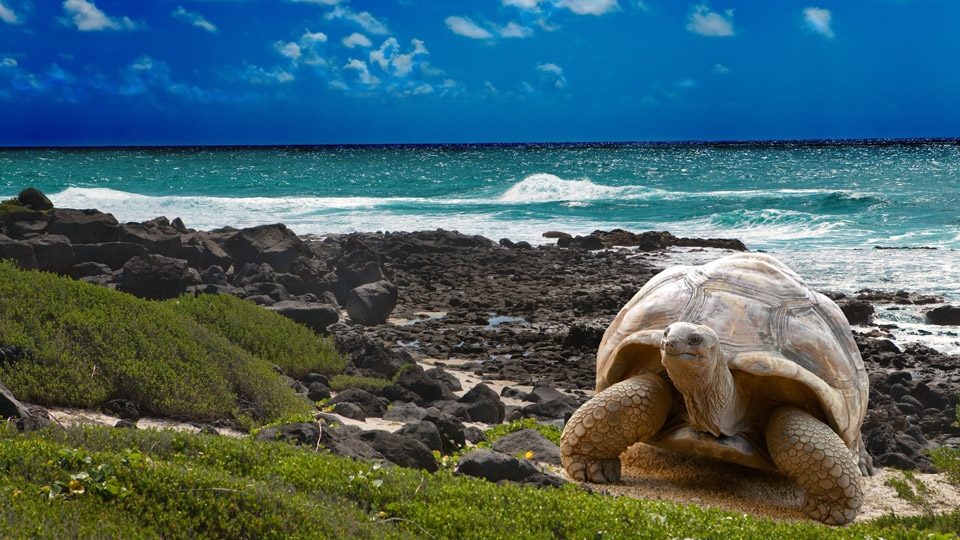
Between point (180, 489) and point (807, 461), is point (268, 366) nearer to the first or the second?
point (180, 489)

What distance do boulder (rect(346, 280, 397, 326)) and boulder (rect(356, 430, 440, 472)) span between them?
800 centimetres

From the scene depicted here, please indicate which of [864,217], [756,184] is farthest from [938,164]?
[864,217]

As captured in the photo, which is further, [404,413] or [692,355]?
[404,413]

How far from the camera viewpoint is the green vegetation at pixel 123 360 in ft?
23.2

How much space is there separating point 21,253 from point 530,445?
482 inches

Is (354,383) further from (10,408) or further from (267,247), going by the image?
(267,247)

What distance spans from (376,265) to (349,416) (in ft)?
30.3

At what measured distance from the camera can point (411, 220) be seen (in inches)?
1373

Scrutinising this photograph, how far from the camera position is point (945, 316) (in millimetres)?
14023

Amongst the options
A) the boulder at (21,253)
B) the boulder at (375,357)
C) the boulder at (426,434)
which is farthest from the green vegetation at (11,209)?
the boulder at (426,434)

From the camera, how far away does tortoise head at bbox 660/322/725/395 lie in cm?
507

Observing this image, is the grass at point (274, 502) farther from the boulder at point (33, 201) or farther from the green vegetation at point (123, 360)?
the boulder at point (33, 201)

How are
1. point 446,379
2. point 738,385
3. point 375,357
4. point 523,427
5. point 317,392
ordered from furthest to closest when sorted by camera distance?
point 375,357 → point 446,379 → point 317,392 → point 523,427 → point 738,385

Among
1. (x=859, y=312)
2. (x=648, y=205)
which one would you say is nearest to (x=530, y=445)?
(x=859, y=312)
